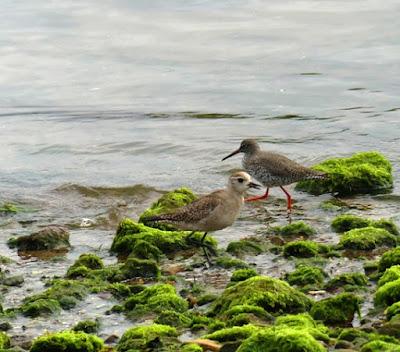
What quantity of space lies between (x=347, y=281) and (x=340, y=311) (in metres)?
1.18

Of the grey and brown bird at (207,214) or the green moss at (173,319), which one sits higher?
the grey and brown bird at (207,214)

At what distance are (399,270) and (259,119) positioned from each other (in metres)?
11.1

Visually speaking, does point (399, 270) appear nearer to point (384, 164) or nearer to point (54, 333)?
point (54, 333)

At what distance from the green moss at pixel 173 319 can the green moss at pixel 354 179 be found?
265 inches

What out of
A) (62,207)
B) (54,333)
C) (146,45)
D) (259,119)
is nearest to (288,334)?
(54,333)

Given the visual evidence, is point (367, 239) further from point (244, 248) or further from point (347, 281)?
point (347, 281)

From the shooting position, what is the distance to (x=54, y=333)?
9344 millimetres

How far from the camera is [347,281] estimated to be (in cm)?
1050

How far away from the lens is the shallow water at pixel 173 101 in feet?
52.7

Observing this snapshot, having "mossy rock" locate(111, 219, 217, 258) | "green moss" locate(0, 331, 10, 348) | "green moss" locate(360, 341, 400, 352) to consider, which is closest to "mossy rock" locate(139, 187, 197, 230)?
"mossy rock" locate(111, 219, 217, 258)

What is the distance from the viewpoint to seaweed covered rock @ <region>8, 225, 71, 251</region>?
12.9 m

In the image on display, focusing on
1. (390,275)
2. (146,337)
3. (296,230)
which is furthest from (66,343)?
(296,230)

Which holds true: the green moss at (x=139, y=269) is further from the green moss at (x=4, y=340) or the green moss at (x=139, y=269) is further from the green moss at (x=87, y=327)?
the green moss at (x=4, y=340)

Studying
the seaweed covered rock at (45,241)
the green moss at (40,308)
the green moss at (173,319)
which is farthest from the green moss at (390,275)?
the seaweed covered rock at (45,241)
